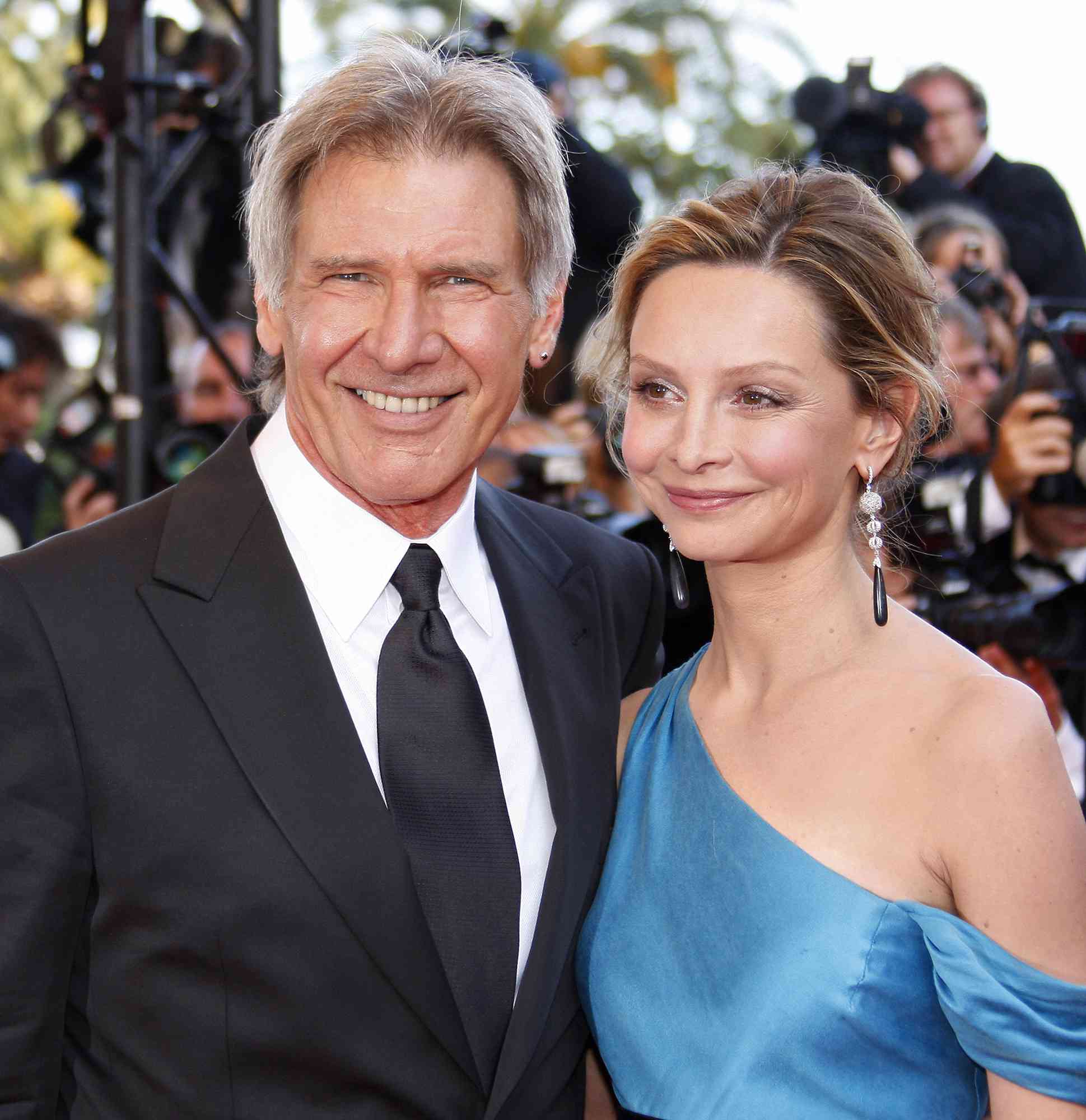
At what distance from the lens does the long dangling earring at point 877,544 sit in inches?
68.9

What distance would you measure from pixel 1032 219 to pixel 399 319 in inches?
127

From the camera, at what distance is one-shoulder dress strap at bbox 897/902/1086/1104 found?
1519 millimetres

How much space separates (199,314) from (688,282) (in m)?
2.90

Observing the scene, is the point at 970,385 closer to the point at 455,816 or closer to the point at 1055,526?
the point at 1055,526

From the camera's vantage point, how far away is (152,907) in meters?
1.48

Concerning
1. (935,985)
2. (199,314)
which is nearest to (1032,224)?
(199,314)

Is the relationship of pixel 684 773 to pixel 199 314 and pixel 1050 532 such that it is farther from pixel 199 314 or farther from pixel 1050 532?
pixel 199 314

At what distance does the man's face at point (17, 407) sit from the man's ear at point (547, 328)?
155 inches

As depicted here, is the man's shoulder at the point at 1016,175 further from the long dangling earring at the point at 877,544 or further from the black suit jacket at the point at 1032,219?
the long dangling earring at the point at 877,544

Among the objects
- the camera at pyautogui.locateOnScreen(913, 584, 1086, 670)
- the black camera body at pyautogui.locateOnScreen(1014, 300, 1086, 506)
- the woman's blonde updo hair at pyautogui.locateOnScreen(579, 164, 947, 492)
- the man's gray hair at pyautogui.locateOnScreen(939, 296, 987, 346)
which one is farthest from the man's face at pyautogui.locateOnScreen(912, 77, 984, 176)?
the woman's blonde updo hair at pyautogui.locateOnScreen(579, 164, 947, 492)

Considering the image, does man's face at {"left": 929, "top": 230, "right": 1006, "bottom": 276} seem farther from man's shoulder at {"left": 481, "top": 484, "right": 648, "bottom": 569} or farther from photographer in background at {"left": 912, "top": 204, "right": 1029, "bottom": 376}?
man's shoulder at {"left": 481, "top": 484, "right": 648, "bottom": 569}

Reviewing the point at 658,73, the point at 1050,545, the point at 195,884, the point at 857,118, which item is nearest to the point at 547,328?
the point at 195,884

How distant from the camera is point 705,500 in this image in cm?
174

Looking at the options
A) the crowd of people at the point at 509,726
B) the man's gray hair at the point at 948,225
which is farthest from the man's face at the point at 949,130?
the crowd of people at the point at 509,726
